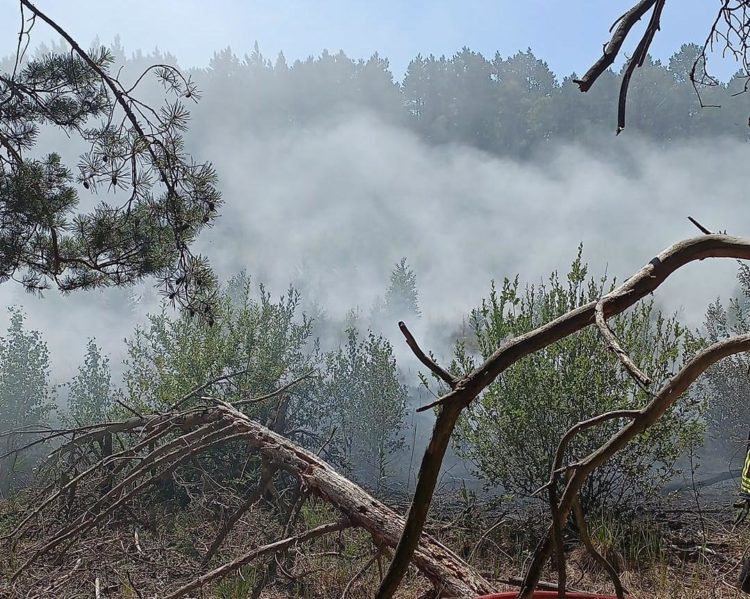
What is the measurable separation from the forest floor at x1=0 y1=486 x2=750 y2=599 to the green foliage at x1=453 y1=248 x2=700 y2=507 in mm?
255

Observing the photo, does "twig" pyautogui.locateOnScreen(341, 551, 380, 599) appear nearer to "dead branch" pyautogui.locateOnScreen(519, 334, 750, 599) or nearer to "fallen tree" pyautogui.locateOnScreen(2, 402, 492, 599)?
"fallen tree" pyautogui.locateOnScreen(2, 402, 492, 599)

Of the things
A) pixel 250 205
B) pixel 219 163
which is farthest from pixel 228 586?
pixel 219 163

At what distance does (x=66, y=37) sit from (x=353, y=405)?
6736 millimetres

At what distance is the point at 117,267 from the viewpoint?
A: 309 centimetres

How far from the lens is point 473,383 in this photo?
21.1 inches

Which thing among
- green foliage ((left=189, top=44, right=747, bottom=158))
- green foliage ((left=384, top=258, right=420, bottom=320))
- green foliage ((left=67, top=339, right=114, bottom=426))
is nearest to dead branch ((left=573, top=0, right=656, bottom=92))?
green foliage ((left=67, top=339, right=114, bottom=426))

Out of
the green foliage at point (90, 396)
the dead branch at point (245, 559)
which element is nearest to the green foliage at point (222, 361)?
the green foliage at point (90, 396)

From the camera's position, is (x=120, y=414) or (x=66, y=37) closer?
(x=66, y=37)

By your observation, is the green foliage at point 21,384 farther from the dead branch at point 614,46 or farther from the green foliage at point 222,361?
the dead branch at point 614,46

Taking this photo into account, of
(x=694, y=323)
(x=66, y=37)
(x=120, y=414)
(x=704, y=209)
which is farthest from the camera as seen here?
(x=704, y=209)

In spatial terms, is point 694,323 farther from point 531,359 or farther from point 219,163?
point 219,163

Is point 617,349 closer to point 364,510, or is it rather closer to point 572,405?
point 364,510

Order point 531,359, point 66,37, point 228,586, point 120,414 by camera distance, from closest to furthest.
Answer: point 66,37, point 228,586, point 531,359, point 120,414

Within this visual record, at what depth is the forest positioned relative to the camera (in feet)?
7.06
